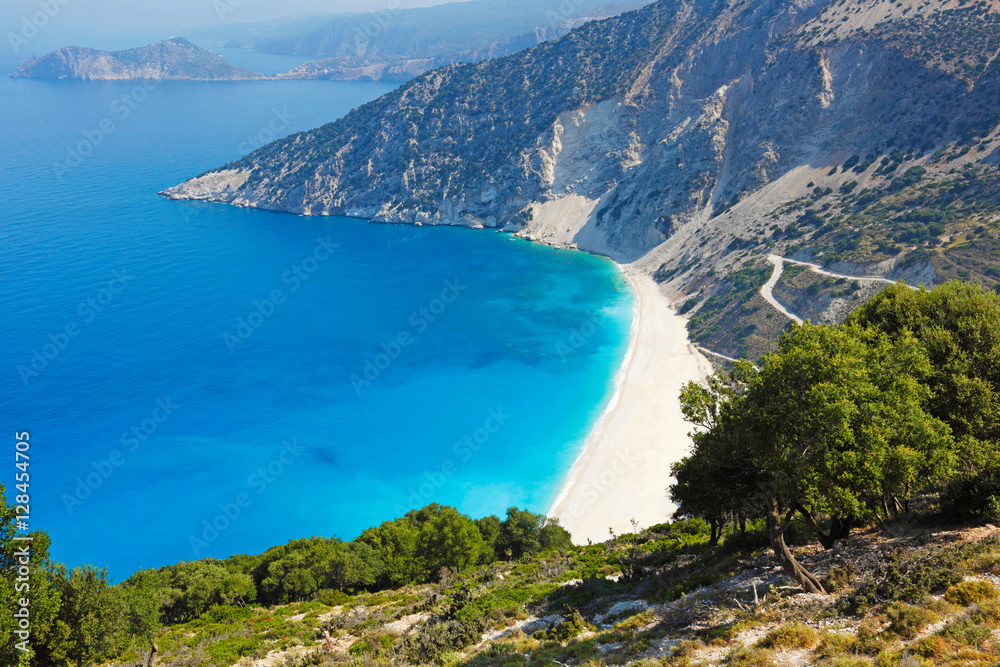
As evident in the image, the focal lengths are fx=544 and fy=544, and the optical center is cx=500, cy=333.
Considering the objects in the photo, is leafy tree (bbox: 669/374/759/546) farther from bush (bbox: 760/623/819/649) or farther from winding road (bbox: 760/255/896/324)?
winding road (bbox: 760/255/896/324)

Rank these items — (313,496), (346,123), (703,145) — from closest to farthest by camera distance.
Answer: (313,496) < (703,145) < (346,123)

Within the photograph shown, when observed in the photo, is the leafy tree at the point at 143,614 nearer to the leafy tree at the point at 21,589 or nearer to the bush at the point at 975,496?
the leafy tree at the point at 21,589

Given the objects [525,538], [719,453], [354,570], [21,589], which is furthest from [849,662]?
[525,538]

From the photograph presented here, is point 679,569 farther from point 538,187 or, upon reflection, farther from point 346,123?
point 346,123

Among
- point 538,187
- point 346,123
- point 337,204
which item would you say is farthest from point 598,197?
point 346,123

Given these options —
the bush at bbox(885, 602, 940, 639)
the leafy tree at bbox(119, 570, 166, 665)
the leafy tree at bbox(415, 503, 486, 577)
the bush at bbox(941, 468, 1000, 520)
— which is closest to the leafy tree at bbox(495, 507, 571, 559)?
the leafy tree at bbox(415, 503, 486, 577)

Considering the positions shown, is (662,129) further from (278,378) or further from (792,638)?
(792,638)
